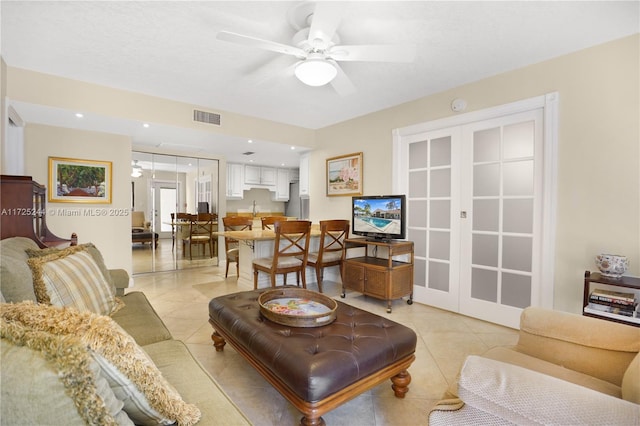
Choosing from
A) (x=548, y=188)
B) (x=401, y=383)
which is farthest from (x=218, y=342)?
(x=548, y=188)

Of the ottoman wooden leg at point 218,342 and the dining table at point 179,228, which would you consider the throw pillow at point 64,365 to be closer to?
the ottoman wooden leg at point 218,342

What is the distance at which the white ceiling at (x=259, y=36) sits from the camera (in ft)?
6.43

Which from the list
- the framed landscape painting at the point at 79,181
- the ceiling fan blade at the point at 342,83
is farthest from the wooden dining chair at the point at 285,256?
the framed landscape painting at the point at 79,181

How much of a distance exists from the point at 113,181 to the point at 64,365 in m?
4.32

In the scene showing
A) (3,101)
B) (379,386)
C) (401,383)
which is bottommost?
(379,386)

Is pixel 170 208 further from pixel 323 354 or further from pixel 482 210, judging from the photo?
pixel 482 210

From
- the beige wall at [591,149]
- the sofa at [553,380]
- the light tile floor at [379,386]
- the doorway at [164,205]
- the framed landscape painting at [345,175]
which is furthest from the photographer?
the doorway at [164,205]

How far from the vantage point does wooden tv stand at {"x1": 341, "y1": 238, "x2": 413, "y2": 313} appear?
127 inches

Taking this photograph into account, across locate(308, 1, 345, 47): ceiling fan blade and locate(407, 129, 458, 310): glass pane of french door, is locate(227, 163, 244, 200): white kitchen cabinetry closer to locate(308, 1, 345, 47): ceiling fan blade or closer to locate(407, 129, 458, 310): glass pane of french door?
locate(407, 129, 458, 310): glass pane of french door

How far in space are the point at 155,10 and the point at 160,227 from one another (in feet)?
12.6

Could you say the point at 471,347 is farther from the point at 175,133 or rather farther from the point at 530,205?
the point at 175,133

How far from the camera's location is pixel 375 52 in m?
2.08

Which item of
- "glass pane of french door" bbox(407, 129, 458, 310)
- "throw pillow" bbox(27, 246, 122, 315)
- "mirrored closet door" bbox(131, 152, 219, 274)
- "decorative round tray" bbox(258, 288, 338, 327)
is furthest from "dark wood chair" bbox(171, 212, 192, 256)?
"glass pane of french door" bbox(407, 129, 458, 310)

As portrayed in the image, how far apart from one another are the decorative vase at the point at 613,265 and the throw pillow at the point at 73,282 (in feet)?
11.0
